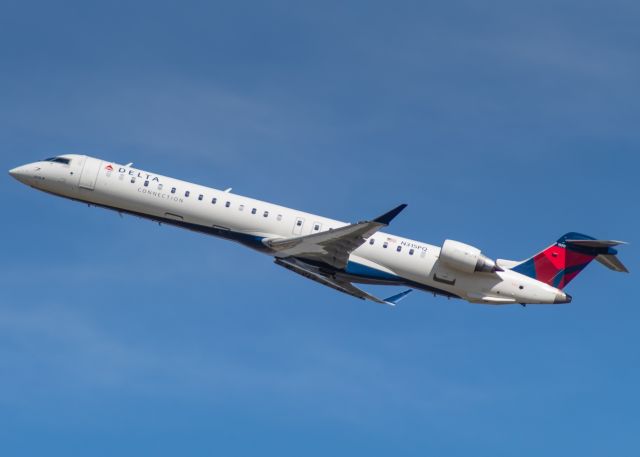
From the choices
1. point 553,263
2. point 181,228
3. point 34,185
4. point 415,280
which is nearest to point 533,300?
point 553,263

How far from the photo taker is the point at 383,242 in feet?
130

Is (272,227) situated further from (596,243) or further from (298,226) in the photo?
(596,243)

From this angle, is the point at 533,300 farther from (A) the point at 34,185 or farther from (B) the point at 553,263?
(A) the point at 34,185

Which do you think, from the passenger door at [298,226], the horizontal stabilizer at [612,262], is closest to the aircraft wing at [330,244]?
the passenger door at [298,226]

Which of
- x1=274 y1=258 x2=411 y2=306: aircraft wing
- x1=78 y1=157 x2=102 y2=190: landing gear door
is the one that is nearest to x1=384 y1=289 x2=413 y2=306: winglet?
x1=274 y1=258 x2=411 y2=306: aircraft wing

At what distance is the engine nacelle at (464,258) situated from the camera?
3878 cm

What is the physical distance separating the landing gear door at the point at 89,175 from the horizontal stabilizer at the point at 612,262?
21895 millimetres

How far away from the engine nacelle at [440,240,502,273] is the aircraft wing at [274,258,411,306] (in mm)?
2816

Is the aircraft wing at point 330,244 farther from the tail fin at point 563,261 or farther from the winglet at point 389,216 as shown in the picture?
the tail fin at point 563,261

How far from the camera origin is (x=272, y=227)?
129 feet

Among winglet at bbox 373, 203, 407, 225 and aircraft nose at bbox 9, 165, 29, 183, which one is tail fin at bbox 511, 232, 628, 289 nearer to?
winglet at bbox 373, 203, 407, 225

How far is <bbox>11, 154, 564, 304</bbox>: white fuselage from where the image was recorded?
3938 centimetres

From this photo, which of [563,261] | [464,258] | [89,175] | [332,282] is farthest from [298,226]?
[563,261]

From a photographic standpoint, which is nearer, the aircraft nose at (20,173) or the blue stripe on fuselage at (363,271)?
the blue stripe on fuselage at (363,271)
